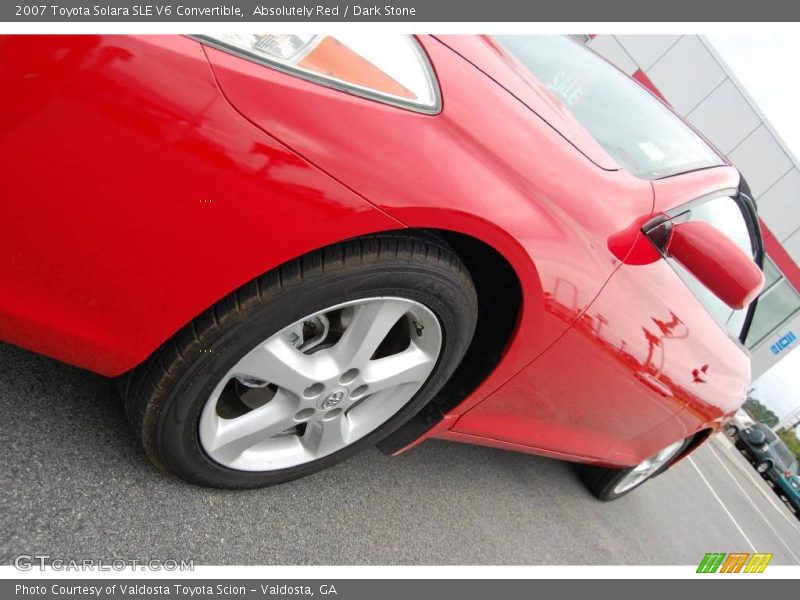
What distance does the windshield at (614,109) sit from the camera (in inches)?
63.1

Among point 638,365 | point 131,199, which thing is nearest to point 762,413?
point 638,365

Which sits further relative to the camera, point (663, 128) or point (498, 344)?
point (663, 128)

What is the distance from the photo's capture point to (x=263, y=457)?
4.57 feet

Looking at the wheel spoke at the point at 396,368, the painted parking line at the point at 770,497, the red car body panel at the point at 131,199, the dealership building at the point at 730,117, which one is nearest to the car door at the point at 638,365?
the wheel spoke at the point at 396,368

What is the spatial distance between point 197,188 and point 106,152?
5.5 inches

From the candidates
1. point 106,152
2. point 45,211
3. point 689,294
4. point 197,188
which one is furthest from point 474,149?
point 689,294

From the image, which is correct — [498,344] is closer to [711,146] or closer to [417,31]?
[417,31]

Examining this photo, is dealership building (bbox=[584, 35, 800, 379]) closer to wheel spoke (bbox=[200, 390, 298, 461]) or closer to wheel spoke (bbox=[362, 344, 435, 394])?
wheel spoke (bbox=[362, 344, 435, 394])

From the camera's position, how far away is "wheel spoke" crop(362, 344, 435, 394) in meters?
1.33

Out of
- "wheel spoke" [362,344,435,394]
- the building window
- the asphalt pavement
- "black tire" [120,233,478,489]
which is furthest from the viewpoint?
the building window

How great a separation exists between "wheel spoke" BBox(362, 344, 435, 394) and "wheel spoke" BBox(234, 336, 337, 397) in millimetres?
122

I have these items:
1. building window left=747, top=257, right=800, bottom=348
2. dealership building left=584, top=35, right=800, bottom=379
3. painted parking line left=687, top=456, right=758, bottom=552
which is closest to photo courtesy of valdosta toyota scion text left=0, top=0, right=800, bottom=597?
painted parking line left=687, top=456, right=758, bottom=552

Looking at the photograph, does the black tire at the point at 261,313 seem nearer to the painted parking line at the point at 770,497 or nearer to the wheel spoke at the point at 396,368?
the wheel spoke at the point at 396,368

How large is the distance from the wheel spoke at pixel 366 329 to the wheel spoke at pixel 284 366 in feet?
0.15
